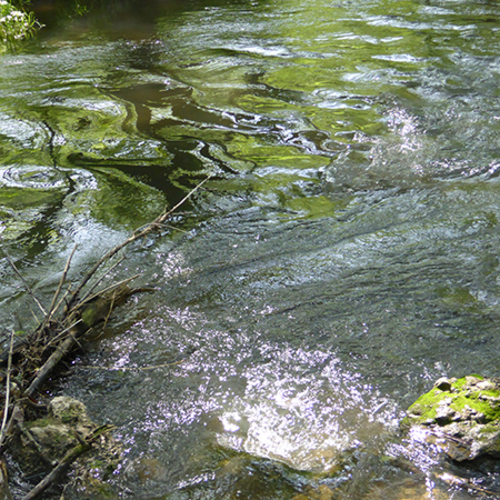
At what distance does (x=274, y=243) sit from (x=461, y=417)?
1.87 metres

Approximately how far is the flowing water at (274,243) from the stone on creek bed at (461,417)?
110 millimetres

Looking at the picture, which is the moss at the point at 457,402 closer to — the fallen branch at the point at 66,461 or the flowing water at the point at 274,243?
the flowing water at the point at 274,243

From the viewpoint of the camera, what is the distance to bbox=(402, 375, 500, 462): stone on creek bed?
208 cm

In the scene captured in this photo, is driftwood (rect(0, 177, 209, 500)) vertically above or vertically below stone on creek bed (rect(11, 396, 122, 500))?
above

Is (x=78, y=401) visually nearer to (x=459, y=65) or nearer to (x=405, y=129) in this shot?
(x=405, y=129)

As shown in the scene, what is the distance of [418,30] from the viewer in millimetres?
8250

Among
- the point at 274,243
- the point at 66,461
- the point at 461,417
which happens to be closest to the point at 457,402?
the point at 461,417

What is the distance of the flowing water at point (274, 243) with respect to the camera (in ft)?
7.52

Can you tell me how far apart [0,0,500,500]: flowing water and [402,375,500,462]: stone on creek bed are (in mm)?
110

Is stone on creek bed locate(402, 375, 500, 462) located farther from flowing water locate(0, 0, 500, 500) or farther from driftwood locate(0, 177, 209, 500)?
driftwood locate(0, 177, 209, 500)

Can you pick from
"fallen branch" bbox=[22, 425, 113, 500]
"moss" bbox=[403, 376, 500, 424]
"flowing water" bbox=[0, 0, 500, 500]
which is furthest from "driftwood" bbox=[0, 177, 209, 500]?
"moss" bbox=[403, 376, 500, 424]

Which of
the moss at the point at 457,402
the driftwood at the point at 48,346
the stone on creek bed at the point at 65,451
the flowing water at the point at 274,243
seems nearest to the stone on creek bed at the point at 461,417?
the moss at the point at 457,402

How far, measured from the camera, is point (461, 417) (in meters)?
2.16

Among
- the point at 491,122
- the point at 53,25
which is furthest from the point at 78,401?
the point at 53,25
